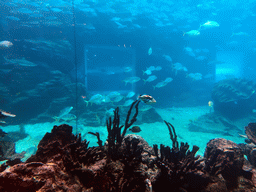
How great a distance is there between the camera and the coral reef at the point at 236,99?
14875 millimetres

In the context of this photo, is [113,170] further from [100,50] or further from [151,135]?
[100,50]

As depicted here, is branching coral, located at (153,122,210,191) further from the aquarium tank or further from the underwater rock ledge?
the aquarium tank

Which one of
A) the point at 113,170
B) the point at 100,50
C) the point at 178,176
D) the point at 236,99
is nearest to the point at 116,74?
the point at 100,50

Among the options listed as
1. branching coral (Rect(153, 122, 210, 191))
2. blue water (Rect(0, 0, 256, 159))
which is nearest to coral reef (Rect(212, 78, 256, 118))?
blue water (Rect(0, 0, 256, 159))

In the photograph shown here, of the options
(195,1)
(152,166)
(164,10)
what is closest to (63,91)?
(152,166)

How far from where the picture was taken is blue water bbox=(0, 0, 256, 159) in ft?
39.7

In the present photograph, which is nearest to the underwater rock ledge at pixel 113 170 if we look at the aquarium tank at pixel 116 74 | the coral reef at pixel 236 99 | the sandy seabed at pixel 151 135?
the aquarium tank at pixel 116 74

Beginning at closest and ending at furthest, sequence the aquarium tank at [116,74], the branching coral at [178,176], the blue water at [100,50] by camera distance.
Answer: the branching coral at [178,176] < the aquarium tank at [116,74] < the blue water at [100,50]

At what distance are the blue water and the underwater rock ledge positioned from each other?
8085 millimetres

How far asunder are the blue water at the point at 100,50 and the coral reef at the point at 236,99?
3356mm

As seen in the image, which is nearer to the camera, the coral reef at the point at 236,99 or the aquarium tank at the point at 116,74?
the aquarium tank at the point at 116,74

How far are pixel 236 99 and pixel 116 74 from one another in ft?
64.3

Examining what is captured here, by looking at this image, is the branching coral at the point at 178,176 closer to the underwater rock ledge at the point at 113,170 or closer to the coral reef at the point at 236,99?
the underwater rock ledge at the point at 113,170

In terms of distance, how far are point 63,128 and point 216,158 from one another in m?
3.08
